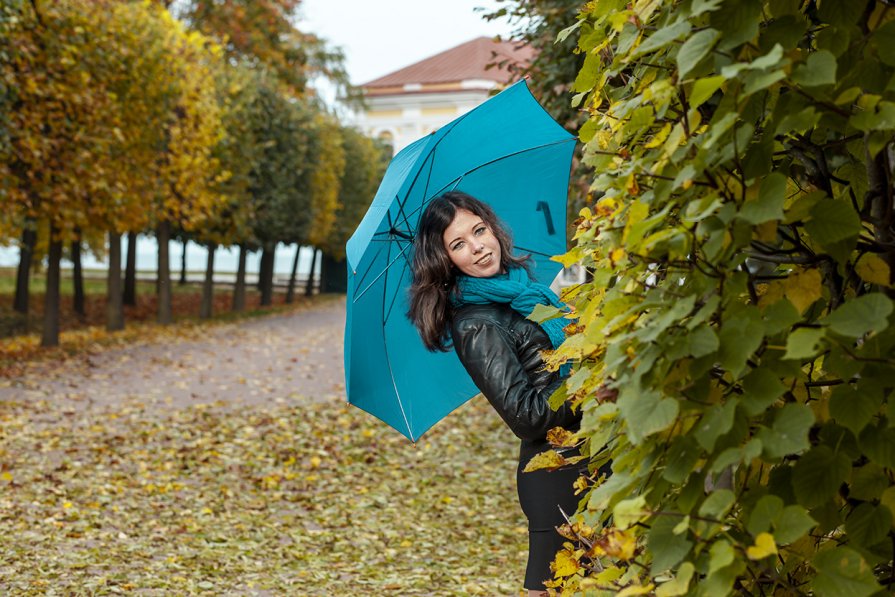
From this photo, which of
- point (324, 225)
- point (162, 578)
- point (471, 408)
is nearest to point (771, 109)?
point (162, 578)

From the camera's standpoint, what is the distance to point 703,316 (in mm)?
1406

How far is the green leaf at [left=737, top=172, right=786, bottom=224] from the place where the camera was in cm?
136

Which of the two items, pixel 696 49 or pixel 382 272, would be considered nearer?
pixel 696 49

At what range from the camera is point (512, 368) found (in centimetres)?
302

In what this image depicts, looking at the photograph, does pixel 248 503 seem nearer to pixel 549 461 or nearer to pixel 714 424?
pixel 549 461

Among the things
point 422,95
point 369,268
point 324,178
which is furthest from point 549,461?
point 422,95

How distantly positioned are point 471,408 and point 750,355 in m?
Result: 12.3

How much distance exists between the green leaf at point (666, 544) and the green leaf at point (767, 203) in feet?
1.60

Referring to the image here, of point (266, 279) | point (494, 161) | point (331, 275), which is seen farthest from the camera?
point (331, 275)

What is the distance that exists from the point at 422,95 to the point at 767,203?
182 ft

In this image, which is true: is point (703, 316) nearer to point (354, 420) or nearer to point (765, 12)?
point (765, 12)

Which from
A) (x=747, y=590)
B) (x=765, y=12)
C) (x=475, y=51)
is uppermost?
(x=475, y=51)

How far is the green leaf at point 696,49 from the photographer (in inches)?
53.9

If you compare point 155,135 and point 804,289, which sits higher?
point 155,135
